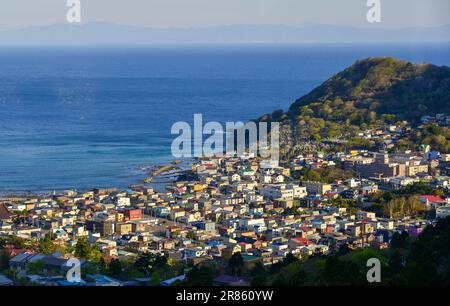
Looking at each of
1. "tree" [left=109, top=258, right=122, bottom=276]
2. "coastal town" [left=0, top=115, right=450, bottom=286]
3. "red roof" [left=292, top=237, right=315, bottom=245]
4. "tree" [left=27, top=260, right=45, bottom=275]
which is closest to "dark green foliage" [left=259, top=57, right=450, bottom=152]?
"coastal town" [left=0, top=115, right=450, bottom=286]

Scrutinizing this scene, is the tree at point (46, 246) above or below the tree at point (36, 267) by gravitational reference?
below

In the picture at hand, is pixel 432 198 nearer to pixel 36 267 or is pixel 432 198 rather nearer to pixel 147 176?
pixel 147 176

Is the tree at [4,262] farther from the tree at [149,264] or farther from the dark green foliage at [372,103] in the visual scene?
the dark green foliage at [372,103]

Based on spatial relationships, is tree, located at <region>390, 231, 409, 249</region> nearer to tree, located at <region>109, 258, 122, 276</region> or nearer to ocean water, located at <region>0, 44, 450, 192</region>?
tree, located at <region>109, 258, 122, 276</region>

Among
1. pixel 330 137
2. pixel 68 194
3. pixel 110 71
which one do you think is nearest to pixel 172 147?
pixel 330 137

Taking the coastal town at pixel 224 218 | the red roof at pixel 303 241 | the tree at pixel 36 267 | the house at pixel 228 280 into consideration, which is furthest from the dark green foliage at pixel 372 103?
the tree at pixel 36 267

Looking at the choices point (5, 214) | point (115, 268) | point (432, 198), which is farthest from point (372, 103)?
point (115, 268)
